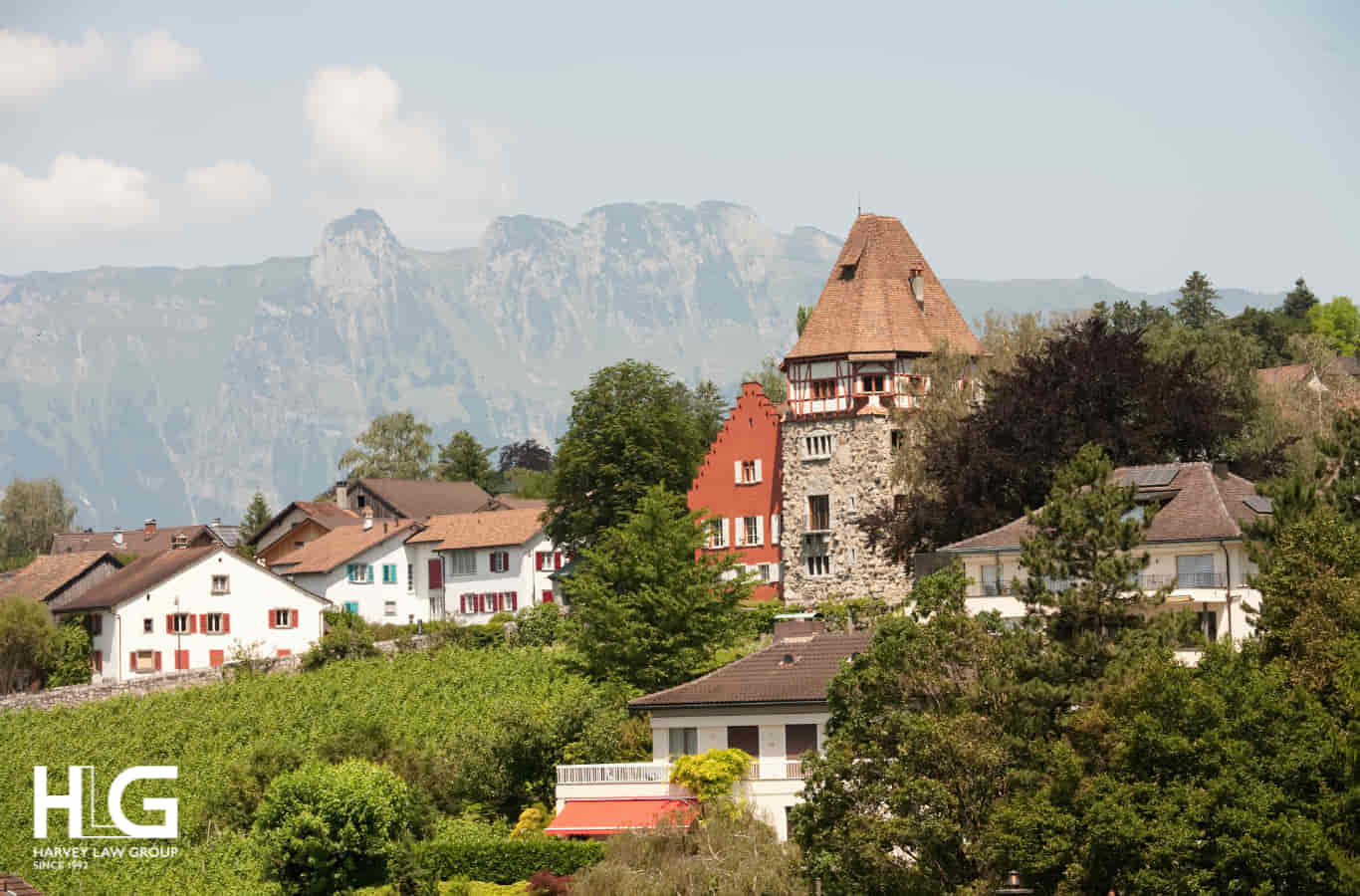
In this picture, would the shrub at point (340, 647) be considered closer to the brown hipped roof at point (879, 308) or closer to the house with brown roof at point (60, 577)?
the house with brown roof at point (60, 577)


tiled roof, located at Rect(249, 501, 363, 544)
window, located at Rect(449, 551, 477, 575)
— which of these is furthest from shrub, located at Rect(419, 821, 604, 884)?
tiled roof, located at Rect(249, 501, 363, 544)

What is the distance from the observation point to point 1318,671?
3950 cm

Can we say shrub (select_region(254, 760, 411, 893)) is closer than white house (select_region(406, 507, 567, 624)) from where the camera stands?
Yes

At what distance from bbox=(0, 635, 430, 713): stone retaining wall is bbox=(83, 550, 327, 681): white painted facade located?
3603mm

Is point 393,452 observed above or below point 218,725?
above

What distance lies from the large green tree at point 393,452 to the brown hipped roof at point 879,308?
258ft

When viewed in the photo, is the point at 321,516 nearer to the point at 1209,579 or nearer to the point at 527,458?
the point at 527,458

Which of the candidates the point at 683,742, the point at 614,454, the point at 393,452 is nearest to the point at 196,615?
the point at 614,454

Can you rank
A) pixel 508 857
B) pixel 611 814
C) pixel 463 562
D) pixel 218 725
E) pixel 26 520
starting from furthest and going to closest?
1. pixel 26 520
2. pixel 463 562
3. pixel 218 725
4. pixel 611 814
5. pixel 508 857

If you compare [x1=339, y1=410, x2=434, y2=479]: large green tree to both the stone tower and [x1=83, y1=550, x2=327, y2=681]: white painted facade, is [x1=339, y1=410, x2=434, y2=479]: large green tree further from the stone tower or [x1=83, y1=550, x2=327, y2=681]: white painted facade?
the stone tower

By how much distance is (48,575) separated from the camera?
92.8m

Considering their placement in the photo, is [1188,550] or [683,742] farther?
[1188,550]

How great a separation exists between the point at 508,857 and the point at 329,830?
5.41m

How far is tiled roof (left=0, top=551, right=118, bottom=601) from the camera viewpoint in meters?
89.9
